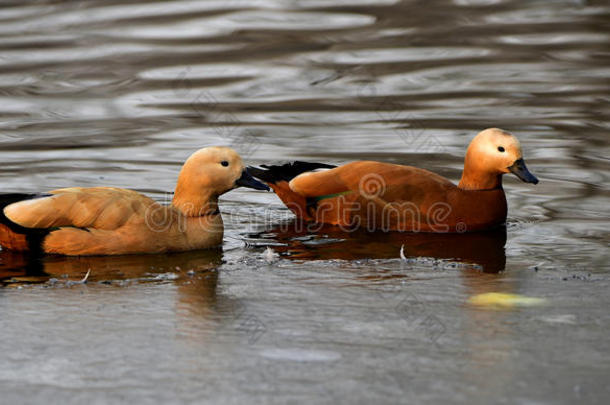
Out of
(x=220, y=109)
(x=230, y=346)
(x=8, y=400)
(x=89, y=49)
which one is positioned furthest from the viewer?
(x=89, y=49)

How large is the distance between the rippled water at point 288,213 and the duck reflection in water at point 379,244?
3 centimetres

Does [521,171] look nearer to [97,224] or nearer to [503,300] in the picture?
[503,300]

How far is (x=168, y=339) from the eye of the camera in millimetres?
4586

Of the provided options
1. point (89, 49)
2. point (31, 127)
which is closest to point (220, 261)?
point (31, 127)

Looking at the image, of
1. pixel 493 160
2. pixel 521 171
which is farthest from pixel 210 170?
pixel 521 171

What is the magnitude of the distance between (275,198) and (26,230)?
2.70 m

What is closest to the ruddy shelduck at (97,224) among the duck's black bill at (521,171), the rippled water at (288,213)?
the rippled water at (288,213)

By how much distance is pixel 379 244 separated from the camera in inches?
278

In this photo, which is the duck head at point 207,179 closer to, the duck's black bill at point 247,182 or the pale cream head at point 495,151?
the duck's black bill at point 247,182

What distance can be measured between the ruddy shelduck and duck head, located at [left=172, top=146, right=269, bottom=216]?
15 millimetres

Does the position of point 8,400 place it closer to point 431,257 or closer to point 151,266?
point 151,266

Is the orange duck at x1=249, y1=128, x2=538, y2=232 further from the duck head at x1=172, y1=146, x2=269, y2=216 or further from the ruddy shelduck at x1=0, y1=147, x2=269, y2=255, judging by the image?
the ruddy shelduck at x1=0, y1=147, x2=269, y2=255

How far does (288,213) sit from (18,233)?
2341 millimetres

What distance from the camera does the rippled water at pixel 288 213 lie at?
4.21m
